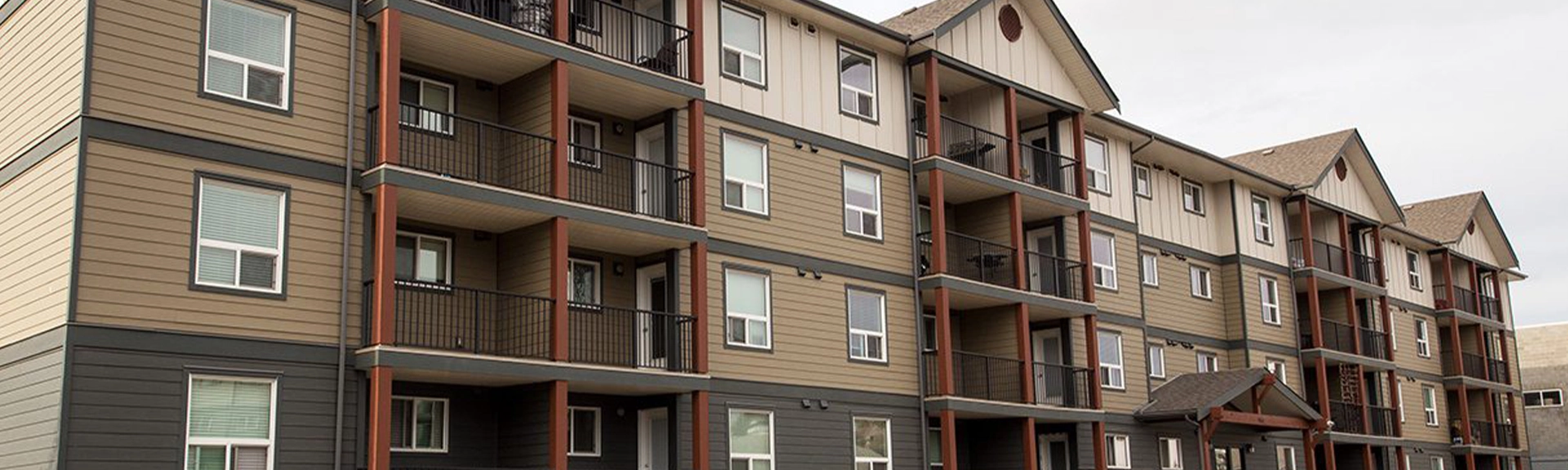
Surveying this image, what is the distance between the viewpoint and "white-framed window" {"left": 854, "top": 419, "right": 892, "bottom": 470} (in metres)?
29.0

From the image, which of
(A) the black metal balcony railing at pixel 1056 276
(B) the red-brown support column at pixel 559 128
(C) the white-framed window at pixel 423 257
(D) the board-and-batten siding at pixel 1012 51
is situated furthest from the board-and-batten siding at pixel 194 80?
(A) the black metal balcony railing at pixel 1056 276

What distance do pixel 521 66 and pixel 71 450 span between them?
355 inches

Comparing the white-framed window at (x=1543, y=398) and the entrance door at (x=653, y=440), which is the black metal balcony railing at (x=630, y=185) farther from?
the white-framed window at (x=1543, y=398)

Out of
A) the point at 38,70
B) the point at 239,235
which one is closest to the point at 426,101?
the point at 239,235

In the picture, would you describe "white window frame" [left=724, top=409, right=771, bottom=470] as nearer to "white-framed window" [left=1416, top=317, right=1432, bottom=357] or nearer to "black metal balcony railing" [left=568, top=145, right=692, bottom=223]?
"black metal balcony railing" [left=568, top=145, right=692, bottom=223]

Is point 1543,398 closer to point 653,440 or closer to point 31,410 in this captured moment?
point 653,440

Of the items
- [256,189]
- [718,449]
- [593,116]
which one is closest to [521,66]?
[593,116]

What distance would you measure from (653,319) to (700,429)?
2.52m

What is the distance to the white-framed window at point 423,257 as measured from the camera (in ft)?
76.1

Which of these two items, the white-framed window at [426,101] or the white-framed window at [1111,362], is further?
the white-framed window at [1111,362]

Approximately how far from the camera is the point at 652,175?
2662 centimetres

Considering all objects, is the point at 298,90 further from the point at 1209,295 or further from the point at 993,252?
the point at 1209,295

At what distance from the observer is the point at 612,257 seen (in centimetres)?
2644

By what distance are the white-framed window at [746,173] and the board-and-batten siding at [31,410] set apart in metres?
11.7
